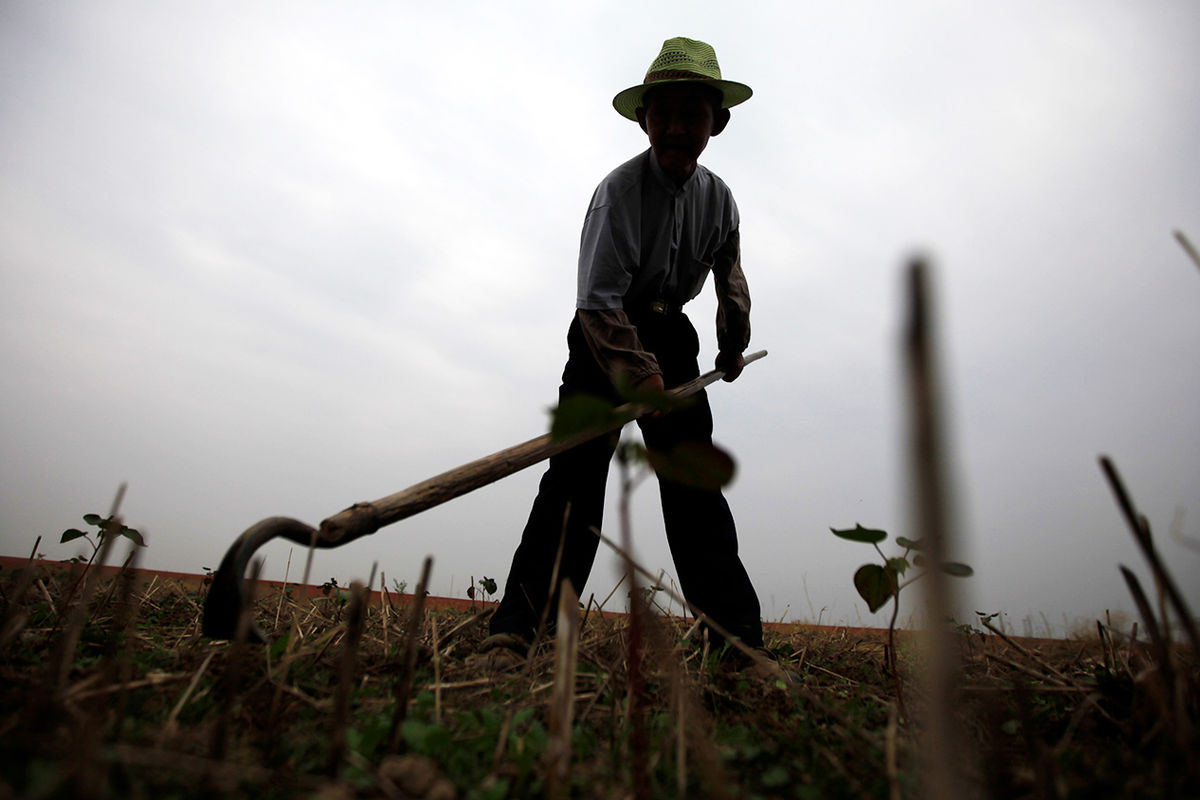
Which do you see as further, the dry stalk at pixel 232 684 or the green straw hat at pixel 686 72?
the green straw hat at pixel 686 72

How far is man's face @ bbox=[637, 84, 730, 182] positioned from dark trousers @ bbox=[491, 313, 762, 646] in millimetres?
836

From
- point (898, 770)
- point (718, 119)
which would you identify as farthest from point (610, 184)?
point (898, 770)

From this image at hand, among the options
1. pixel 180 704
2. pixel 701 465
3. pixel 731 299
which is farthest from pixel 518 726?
pixel 731 299

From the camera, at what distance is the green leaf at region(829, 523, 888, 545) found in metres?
1.36

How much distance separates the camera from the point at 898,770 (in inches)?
42.8

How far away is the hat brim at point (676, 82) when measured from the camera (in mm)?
2449

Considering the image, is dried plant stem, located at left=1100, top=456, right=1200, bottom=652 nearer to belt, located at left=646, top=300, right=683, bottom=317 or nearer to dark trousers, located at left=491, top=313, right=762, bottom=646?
dark trousers, located at left=491, top=313, right=762, bottom=646

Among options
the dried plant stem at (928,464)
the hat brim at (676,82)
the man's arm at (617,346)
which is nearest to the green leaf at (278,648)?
the man's arm at (617,346)

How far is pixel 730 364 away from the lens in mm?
2914

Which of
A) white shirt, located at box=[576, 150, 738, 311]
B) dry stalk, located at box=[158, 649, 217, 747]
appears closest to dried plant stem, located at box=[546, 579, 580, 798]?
dry stalk, located at box=[158, 649, 217, 747]

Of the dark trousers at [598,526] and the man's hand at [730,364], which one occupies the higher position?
the man's hand at [730,364]

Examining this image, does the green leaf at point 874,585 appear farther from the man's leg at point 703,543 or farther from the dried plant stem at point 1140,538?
the man's leg at point 703,543

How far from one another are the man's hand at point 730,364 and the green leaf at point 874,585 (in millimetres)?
1462

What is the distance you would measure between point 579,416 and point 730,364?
2210mm
